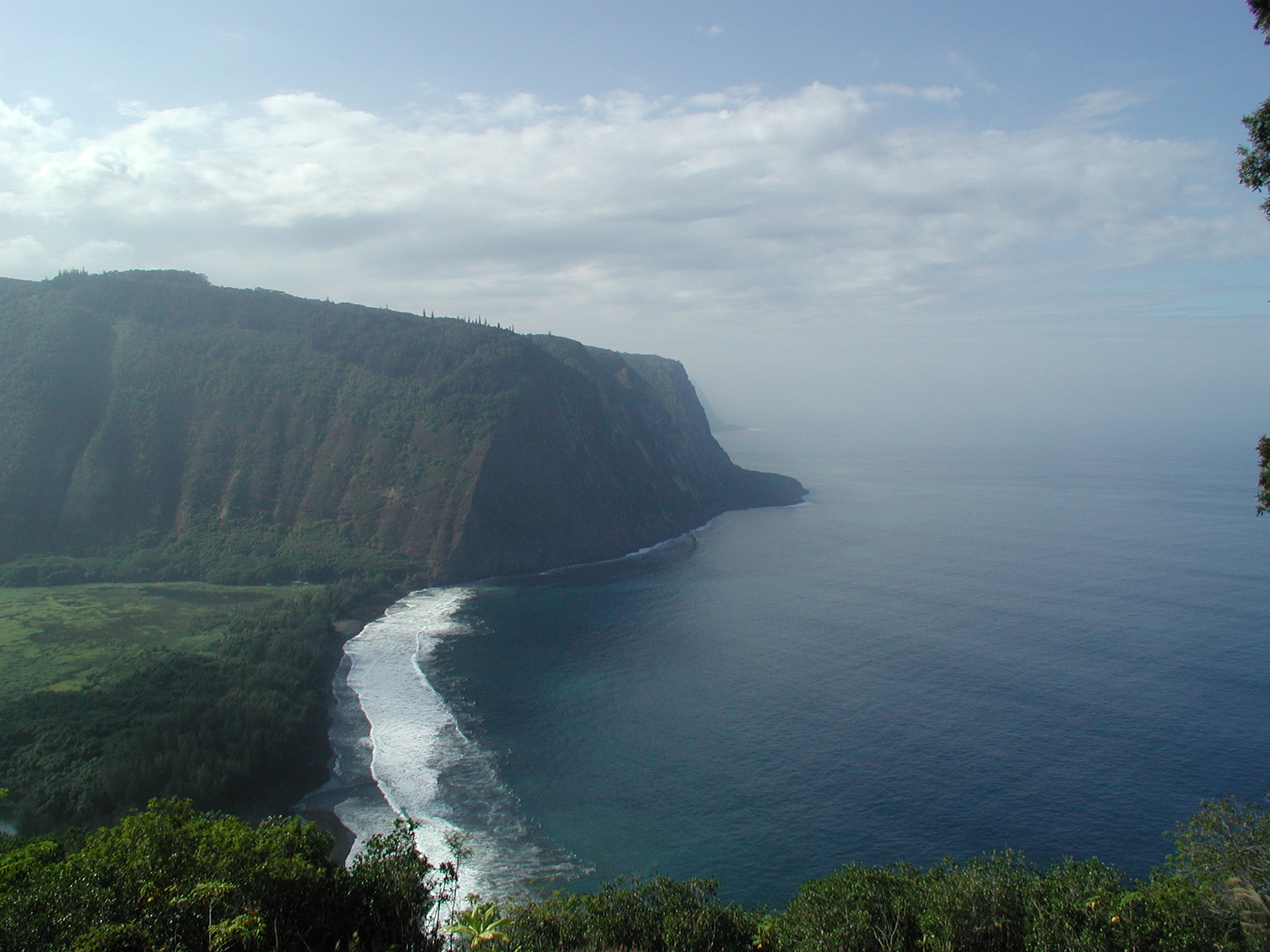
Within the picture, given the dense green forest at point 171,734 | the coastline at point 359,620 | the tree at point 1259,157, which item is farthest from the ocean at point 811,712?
the tree at point 1259,157

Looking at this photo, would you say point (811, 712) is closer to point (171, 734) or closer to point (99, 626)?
point (171, 734)

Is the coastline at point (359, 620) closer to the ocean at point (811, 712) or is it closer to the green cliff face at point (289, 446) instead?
the ocean at point (811, 712)

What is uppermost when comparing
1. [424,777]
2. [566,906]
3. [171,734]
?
[566,906]

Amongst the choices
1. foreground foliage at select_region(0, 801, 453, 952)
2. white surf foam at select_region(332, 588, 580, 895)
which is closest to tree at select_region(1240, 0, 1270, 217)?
foreground foliage at select_region(0, 801, 453, 952)

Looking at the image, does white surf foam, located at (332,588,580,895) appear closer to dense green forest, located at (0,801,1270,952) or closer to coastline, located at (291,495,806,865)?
coastline, located at (291,495,806,865)

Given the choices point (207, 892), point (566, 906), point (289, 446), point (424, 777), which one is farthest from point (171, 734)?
point (289, 446)

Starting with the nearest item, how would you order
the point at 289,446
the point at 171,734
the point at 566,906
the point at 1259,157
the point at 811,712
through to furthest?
the point at 1259,157, the point at 566,906, the point at 171,734, the point at 811,712, the point at 289,446
